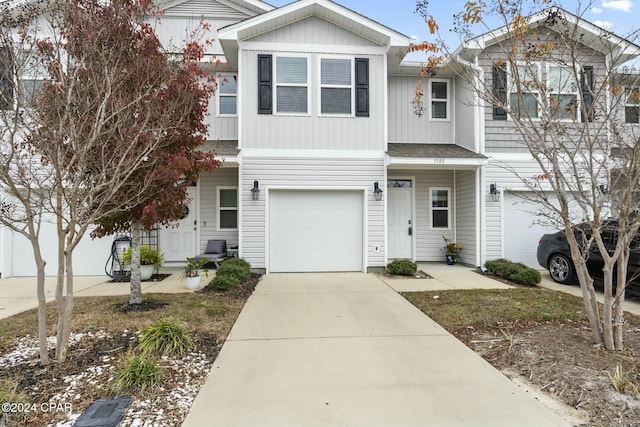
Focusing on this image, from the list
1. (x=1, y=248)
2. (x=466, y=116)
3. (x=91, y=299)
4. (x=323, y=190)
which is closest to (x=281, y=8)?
(x=323, y=190)

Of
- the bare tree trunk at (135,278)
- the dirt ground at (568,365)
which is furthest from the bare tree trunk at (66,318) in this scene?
the dirt ground at (568,365)

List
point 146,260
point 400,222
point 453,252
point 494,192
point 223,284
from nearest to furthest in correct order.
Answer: point 223,284
point 146,260
point 494,192
point 453,252
point 400,222

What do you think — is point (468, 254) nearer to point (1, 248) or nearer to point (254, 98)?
point (254, 98)

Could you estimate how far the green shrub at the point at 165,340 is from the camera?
11.9 feet

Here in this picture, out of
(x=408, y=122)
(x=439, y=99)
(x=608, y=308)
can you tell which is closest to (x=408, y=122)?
(x=408, y=122)

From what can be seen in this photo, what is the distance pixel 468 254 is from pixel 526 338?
18.1ft

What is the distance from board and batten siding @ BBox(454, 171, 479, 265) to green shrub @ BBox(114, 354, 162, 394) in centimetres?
806

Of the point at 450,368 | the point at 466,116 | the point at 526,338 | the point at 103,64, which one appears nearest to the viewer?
the point at 450,368

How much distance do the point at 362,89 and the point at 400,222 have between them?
3.75 meters

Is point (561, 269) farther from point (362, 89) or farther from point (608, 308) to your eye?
point (362, 89)

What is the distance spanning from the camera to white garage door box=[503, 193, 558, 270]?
9.23 metres

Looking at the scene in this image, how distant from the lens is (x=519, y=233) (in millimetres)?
9289

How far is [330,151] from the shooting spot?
8.59 metres

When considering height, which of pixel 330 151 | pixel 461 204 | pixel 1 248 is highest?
pixel 330 151
